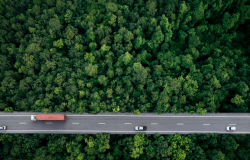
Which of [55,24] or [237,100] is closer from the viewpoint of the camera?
[237,100]

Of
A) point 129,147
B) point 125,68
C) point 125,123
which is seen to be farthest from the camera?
point 125,68

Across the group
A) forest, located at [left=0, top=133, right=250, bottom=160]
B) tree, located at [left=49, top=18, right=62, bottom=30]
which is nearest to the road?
forest, located at [left=0, top=133, right=250, bottom=160]

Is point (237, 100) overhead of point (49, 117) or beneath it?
overhead

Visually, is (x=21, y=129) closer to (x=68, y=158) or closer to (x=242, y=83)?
(x=68, y=158)

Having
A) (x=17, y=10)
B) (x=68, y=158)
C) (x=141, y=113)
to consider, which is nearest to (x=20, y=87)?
(x=68, y=158)

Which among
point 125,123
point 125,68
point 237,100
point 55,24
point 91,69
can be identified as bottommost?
point 125,123

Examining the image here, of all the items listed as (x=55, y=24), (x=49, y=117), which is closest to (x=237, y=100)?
(x=49, y=117)

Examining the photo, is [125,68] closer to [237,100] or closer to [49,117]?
[49,117]

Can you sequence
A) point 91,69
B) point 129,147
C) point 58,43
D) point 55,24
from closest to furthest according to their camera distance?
1. point 129,147
2. point 91,69
3. point 55,24
4. point 58,43
